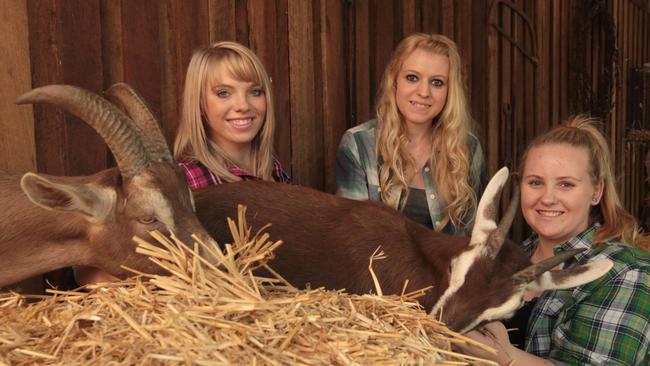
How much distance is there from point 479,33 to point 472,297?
4.42m

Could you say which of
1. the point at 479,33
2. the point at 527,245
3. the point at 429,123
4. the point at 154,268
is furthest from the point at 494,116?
the point at 154,268

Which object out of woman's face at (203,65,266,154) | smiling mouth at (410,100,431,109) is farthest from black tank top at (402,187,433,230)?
woman's face at (203,65,266,154)

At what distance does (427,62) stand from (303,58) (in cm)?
90

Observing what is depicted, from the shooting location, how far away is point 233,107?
3.55m

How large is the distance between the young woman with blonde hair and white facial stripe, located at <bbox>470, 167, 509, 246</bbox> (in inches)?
52.8

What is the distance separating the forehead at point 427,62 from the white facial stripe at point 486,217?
4.91ft

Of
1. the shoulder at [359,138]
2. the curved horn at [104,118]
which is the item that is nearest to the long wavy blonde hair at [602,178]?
the shoulder at [359,138]

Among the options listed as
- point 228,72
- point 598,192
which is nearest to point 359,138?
point 228,72

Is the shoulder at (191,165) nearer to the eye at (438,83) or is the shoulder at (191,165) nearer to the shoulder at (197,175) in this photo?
the shoulder at (197,175)

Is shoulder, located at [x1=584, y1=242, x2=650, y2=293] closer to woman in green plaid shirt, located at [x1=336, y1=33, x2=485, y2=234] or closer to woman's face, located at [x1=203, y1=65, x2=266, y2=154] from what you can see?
woman in green plaid shirt, located at [x1=336, y1=33, x2=485, y2=234]

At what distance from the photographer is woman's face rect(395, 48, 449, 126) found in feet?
14.0

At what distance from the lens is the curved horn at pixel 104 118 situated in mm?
2352

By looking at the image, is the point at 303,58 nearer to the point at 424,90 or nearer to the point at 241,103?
the point at 424,90

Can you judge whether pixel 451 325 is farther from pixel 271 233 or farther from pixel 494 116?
pixel 494 116
